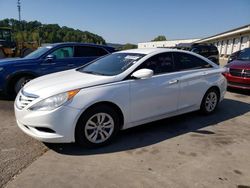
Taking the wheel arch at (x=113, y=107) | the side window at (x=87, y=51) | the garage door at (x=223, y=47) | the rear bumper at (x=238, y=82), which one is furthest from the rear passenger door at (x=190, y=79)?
the garage door at (x=223, y=47)

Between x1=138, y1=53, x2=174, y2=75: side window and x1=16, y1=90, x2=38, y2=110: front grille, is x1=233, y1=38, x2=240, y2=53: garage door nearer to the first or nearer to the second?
x1=138, y1=53, x2=174, y2=75: side window

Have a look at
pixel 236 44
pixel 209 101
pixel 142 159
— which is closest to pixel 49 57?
pixel 209 101

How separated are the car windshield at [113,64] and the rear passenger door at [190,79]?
3.09 feet

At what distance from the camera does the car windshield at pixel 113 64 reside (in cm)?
451

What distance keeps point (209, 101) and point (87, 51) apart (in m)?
4.38

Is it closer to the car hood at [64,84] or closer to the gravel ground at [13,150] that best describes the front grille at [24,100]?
the car hood at [64,84]

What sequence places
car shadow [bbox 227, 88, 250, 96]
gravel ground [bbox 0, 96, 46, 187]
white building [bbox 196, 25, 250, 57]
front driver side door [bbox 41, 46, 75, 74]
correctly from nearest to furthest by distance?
gravel ground [bbox 0, 96, 46, 187]
front driver side door [bbox 41, 46, 75, 74]
car shadow [bbox 227, 88, 250, 96]
white building [bbox 196, 25, 250, 57]

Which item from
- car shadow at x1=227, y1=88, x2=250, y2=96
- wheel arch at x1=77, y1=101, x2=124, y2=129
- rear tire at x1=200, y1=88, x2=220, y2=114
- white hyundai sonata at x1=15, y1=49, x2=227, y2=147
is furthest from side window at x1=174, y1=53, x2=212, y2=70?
car shadow at x1=227, y1=88, x2=250, y2=96

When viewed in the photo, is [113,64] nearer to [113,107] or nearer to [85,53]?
[113,107]

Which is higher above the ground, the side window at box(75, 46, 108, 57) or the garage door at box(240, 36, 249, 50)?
the garage door at box(240, 36, 249, 50)

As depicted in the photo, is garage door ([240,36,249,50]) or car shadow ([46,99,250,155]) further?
garage door ([240,36,249,50])

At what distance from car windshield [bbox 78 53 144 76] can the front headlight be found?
0.95 meters

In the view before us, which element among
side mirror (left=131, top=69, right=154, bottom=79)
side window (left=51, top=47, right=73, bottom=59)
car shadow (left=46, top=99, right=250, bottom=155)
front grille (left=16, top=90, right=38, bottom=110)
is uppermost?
side window (left=51, top=47, right=73, bottom=59)

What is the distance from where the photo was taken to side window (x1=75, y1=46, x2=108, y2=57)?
27.1 feet
